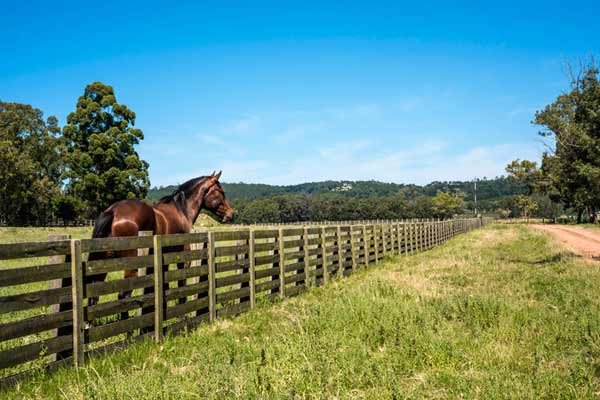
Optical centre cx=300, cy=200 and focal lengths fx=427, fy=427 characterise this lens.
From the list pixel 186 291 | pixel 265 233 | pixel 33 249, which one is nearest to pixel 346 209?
pixel 265 233

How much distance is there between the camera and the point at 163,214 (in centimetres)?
830

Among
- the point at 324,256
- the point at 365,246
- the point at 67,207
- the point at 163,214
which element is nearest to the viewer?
the point at 163,214

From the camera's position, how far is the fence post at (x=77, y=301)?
4.49 m

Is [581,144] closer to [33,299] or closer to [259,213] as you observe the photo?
[33,299]

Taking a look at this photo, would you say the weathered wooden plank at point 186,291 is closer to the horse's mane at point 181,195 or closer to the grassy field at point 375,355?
the grassy field at point 375,355

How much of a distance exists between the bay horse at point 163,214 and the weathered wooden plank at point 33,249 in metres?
0.68

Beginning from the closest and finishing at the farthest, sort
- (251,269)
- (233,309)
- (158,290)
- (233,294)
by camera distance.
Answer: (158,290), (233,309), (233,294), (251,269)

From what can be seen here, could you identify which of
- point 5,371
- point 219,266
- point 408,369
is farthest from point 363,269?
point 5,371

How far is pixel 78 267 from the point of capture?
4.59 metres

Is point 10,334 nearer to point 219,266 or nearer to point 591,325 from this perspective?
point 219,266

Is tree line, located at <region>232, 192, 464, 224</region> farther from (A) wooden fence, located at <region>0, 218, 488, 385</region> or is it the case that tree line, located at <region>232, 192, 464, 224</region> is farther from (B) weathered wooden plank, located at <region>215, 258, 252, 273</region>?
(B) weathered wooden plank, located at <region>215, 258, 252, 273</region>

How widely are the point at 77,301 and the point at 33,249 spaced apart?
2.32 ft

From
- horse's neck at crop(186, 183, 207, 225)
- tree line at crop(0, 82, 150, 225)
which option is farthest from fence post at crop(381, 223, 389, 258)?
tree line at crop(0, 82, 150, 225)

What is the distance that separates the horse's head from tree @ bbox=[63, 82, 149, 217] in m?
31.9
